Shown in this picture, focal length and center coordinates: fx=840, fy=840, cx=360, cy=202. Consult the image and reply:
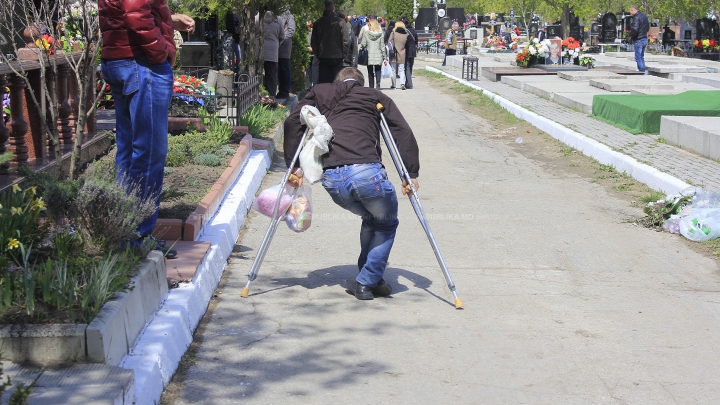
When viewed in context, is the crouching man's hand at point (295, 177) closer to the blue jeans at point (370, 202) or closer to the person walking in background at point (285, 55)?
the blue jeans at point (370, 202)

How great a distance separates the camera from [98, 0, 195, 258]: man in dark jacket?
16.9 feet

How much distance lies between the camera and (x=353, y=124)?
18.9 ft

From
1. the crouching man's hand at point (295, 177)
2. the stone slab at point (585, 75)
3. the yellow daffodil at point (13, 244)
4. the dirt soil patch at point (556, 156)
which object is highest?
the stone slab at point (585, 75)

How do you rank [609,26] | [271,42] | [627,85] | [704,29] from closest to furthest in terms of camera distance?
[271,42]
[627,85]
[704,29]
[609,26]

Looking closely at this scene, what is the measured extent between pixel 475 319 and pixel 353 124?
1.55 m

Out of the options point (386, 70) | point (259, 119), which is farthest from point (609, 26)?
point (259, 119)

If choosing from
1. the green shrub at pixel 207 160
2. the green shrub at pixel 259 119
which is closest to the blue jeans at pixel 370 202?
the green shrub at pixel 207 160

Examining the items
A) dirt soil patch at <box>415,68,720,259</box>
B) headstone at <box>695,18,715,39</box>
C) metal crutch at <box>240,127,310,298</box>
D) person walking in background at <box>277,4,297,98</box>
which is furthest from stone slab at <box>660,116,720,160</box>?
headstone at <box>695,18,715,39</box>

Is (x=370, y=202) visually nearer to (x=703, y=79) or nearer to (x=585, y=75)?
(x=585, y=75)

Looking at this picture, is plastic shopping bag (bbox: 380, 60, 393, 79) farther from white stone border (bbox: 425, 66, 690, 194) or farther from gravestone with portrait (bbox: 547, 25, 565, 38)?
gravestone with portrait (bbox: 547, 25, 565, 38)

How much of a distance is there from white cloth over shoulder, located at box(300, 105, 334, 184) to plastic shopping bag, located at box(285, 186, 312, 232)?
0.27 m

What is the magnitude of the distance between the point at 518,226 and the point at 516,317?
264 centimetres

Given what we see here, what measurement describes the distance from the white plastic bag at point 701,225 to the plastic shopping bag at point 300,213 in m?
3.78

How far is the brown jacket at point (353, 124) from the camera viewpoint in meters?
5.68
